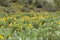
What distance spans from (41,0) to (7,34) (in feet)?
48.3

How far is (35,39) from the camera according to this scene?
570 centimetres

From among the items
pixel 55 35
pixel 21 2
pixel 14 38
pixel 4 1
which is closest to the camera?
pixel 14 38

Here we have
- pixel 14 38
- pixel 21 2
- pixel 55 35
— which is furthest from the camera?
pixel 21 2

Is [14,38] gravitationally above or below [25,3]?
above

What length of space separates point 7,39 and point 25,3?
552 inches

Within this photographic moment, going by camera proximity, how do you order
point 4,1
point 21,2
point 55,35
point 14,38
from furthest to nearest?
point 21,2 < point 4,1 < point 55,35 < point 14,38

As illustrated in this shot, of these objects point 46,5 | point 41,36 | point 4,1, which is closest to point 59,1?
point 46,5

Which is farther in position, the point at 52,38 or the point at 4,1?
the point at 4,1

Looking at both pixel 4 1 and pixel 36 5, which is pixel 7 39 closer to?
pixel 4 1

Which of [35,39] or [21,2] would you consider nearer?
[35,39]

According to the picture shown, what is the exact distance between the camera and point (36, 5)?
66.0 ft

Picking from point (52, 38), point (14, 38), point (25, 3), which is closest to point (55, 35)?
point (52, 38)

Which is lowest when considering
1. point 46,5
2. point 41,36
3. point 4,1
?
point 46,5

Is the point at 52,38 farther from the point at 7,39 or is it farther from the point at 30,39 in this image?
the point at 7,39
